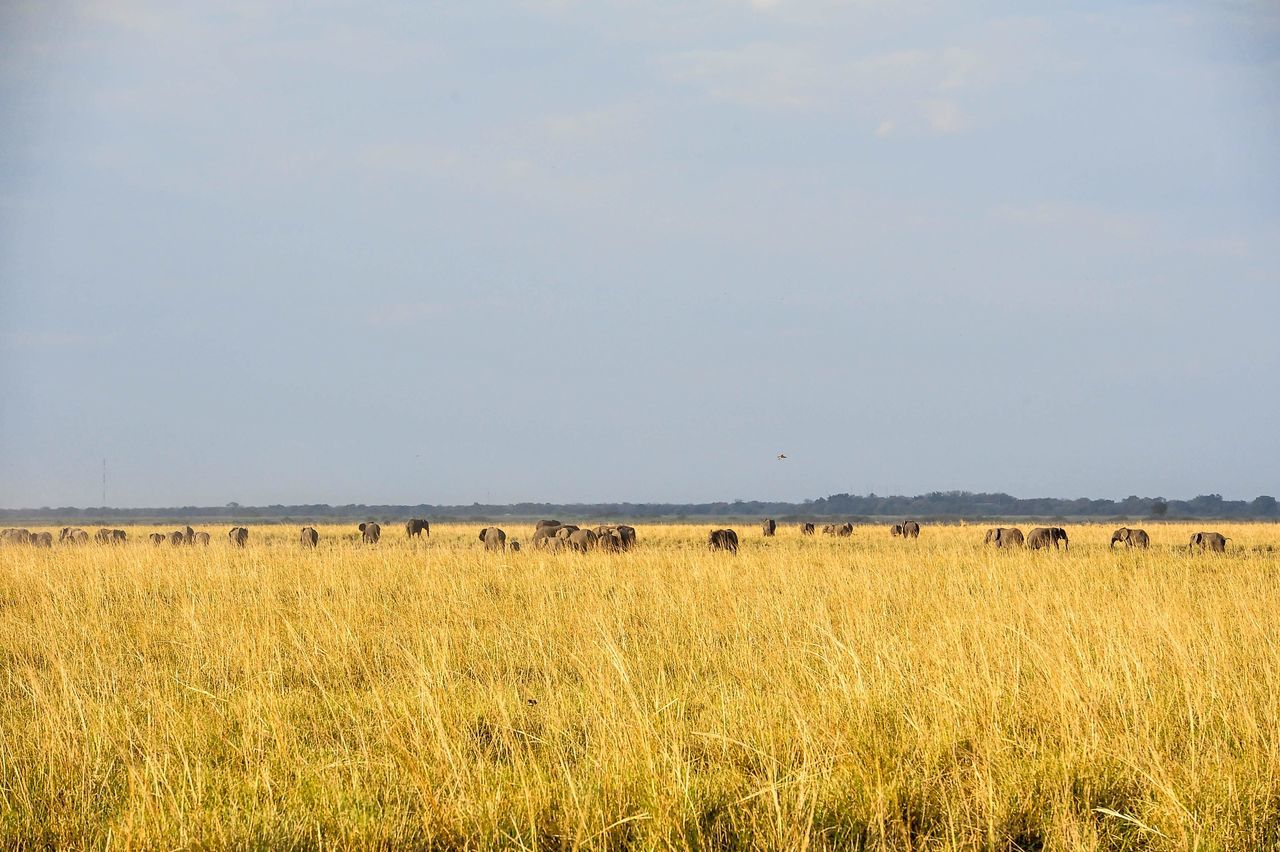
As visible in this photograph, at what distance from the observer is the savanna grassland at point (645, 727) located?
13.6 ft

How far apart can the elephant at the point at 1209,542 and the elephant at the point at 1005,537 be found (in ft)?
14.9

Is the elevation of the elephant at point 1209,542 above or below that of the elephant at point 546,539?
below

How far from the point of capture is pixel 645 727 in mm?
4918

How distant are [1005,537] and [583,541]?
15.0 m

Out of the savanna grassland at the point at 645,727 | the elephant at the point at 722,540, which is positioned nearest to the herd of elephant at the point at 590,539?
the elephant at the point at 722,540

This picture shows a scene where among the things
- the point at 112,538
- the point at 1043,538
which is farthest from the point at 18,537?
the point at 1043,538

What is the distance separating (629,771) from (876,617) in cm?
578

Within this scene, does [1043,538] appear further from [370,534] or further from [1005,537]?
[370,534]

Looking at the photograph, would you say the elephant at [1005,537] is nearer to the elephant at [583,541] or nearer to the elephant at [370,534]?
the elephant at [583,541]

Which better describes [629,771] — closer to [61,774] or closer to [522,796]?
[522,796]

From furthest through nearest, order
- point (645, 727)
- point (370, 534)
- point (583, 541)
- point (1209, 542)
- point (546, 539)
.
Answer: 1. point (370, 534)
2. point (1209, 542)
3. point (546, 539)
4. point (583, 541)
5. point (645, 727)

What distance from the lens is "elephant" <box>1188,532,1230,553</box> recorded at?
2883 cm

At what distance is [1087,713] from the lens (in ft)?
18.2

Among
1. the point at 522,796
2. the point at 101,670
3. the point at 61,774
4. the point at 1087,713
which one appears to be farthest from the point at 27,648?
the point at 1087,713
